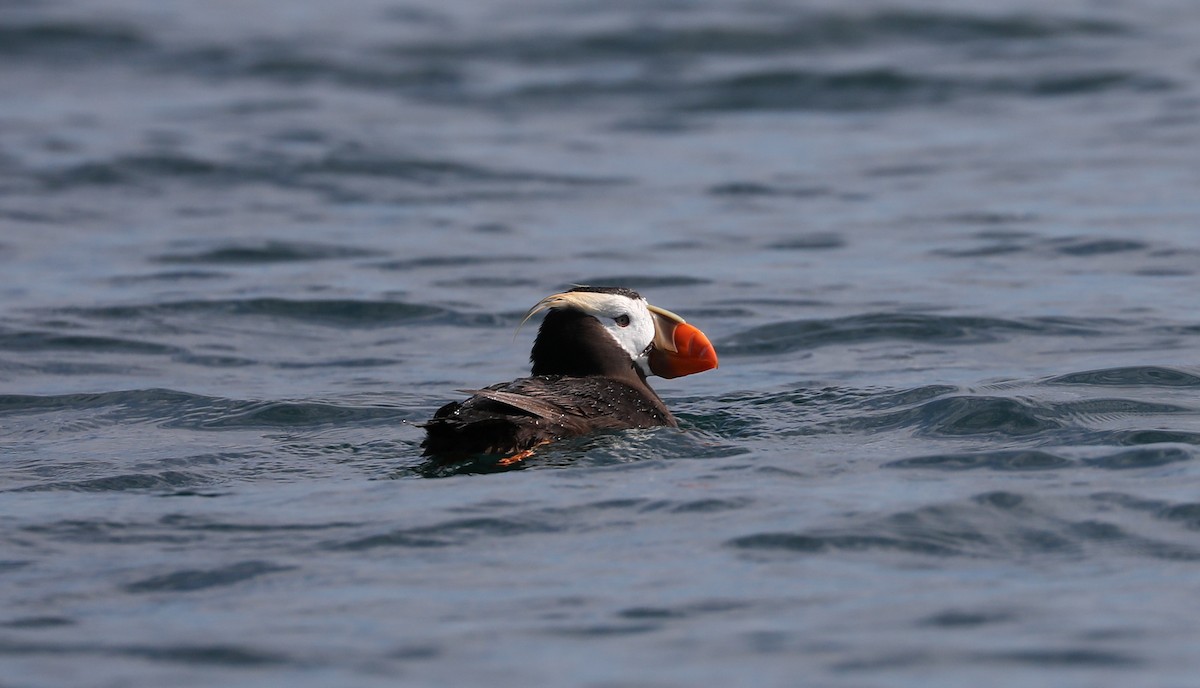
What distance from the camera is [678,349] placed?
7.11m

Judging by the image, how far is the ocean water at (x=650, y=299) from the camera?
458 centimetres

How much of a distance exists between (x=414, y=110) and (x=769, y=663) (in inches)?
539

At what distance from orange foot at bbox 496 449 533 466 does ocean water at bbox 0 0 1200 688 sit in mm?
34

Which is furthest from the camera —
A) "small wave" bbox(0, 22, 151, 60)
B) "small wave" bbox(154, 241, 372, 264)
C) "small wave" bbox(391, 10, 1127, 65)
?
"small wave" bbox(0, 22, 151, 60)

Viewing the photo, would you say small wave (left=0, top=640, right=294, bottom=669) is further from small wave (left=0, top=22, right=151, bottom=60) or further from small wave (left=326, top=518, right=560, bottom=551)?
small wave (left=0, top=22, right=151, bottom=60)

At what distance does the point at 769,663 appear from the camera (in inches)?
169

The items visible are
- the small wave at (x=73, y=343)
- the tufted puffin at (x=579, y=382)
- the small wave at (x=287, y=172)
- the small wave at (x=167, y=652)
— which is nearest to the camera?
the small wave at (x=167, y=652)

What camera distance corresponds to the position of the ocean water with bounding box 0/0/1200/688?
180 inches

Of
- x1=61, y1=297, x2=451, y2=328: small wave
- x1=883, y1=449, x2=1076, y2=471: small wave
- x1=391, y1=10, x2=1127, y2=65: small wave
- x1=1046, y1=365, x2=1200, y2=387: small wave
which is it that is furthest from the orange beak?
x1=391, y1=10, x2=1127, y2=65: small wave

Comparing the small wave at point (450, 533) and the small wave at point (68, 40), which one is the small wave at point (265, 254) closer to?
the small wave at point (450, 533)

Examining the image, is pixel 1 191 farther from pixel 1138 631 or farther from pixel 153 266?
pixel 1138 631

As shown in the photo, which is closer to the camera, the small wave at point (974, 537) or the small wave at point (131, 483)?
the small wave at point (974, 537)

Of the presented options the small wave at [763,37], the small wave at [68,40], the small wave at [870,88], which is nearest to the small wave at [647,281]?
the small wave at [870,88]

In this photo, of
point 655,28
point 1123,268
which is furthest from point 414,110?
point 1123,268
